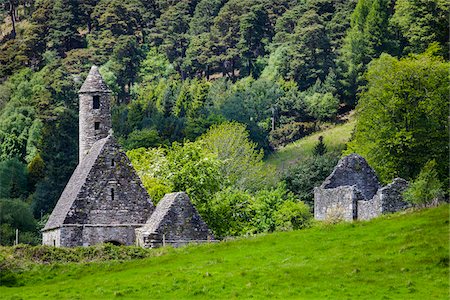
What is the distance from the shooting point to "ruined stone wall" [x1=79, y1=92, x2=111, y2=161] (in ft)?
242

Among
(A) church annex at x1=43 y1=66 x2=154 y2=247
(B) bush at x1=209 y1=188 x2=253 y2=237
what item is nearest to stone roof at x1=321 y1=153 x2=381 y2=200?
(B) bush at x1=209 y1=188 x2=253 y2=237

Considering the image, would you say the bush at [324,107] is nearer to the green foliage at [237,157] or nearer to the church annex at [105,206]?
the green foliage at [237,157]

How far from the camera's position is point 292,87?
6654 inches

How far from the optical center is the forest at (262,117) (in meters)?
78.1

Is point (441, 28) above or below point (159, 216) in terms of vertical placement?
above

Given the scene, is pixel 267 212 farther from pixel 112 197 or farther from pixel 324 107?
pixel 324 107

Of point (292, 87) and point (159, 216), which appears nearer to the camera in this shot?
point (159, 216)

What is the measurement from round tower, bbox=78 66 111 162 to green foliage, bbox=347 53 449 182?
54.5 feet

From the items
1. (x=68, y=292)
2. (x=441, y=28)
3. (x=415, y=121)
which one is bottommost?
(x=68, y=292)

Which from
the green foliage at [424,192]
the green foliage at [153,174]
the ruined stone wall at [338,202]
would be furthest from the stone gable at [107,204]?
the green foliage at [424,192]

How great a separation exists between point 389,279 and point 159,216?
19253 millimetres

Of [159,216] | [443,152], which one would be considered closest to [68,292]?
[159,216]

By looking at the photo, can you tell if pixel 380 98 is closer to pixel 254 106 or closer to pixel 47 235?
pixel 47 235

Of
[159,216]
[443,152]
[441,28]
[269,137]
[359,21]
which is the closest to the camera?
[159,216]
